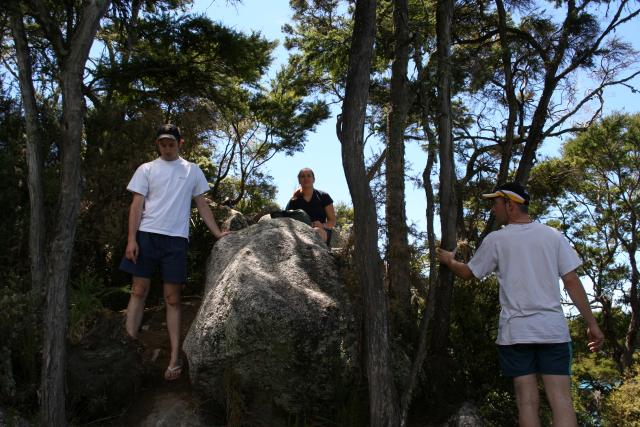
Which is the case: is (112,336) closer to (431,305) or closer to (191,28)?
(431,305)

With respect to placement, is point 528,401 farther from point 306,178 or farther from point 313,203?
point 306,178

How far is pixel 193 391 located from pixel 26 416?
4.95ft

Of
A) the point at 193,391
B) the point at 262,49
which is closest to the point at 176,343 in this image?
the point at 193,391

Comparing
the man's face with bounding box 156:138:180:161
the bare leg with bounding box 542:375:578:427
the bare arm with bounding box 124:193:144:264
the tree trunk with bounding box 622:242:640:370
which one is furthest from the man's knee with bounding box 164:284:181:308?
the tree trunk with bounding box 622:242:640:370

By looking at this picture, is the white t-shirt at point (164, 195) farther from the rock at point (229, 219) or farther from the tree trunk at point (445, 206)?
the rock at point (229, 219)

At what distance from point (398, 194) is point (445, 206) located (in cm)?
110

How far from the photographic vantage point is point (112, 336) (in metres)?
5.76

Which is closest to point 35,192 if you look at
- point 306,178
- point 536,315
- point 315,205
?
point 306,178

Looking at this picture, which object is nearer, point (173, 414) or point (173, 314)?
point (173, 414)

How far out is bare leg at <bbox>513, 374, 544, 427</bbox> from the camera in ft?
13.7

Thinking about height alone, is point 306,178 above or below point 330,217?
above

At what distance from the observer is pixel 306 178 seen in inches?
300

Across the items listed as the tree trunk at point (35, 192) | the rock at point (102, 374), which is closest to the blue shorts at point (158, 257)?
the rock at point (102, 374)

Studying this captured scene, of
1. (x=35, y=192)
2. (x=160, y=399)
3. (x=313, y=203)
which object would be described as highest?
(x=313, y=203)
